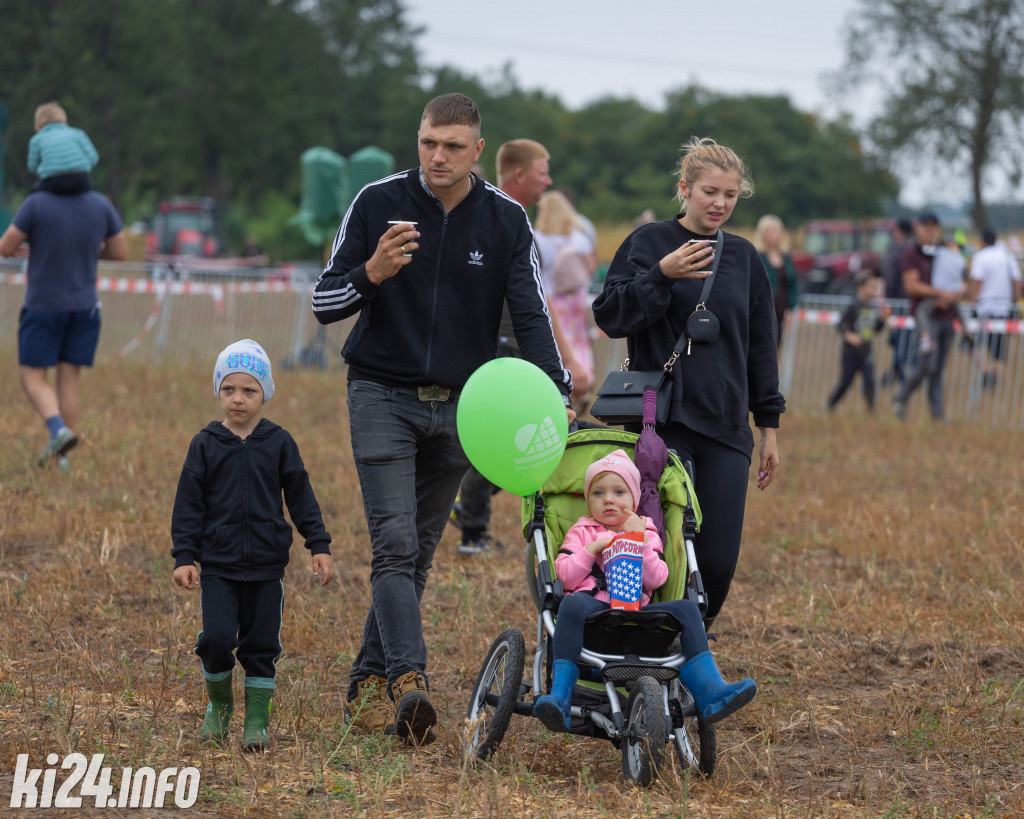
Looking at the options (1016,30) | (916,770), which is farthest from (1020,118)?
(916,770)

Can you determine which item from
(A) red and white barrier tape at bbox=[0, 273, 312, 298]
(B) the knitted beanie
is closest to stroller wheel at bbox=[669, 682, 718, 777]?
(B) the knitted beanie

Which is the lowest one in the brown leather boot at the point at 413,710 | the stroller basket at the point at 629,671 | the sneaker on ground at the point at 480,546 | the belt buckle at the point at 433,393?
the sneaker on ground at the point at 480,546

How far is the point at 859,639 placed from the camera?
639 centimetres

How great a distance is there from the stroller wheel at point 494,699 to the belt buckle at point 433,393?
905mm

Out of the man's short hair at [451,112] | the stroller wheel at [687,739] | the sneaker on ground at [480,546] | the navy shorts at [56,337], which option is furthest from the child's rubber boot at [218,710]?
the navy shorts at [56,337]

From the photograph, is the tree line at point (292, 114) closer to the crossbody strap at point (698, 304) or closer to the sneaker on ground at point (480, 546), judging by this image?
the sneaker on ground at point (480, 546)

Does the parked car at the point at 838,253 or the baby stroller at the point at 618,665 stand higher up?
the parked car at the point at 838,253

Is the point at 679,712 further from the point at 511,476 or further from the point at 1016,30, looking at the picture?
the point at 1016,30

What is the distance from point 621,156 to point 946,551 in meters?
63.3

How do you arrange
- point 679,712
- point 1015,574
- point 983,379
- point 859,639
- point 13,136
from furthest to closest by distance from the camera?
point 13,136
point 983,379
point 1015,574
point 859,639
point 679,712

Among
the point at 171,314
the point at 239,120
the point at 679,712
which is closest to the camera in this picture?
the point at 679,712

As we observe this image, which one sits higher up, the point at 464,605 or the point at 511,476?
the point at 511,476

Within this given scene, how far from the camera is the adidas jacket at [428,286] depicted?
4.77m

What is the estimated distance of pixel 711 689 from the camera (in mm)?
4273
